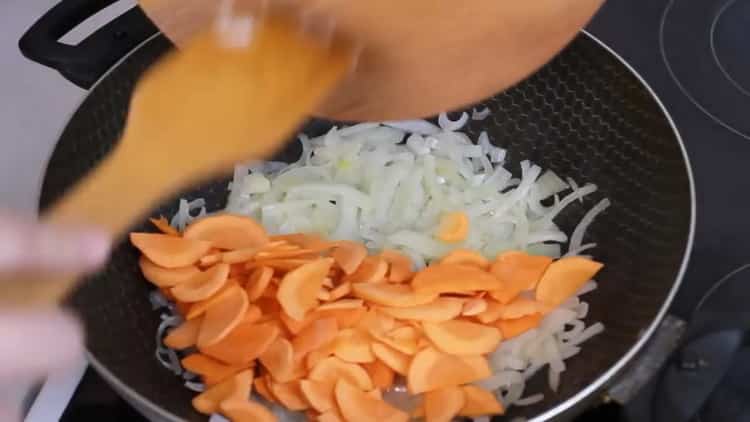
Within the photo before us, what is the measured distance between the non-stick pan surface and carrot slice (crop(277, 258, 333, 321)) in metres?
0.14

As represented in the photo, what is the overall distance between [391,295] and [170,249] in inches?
9.9

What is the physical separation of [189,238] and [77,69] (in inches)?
8.6

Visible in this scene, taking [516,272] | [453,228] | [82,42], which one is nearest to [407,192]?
[453,228]

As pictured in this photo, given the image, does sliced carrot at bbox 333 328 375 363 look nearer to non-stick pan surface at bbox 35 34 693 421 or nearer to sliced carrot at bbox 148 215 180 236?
non-stick pan surface at bbox 35 34 693 421

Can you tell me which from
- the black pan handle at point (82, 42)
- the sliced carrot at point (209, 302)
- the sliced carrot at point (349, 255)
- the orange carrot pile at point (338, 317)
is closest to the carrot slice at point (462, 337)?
the orange carrot pile at point (338, 317)

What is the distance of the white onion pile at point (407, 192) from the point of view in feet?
3.56

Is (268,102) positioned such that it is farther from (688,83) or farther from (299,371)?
(688,83)

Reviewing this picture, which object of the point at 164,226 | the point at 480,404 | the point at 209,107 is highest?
the point at 209,107

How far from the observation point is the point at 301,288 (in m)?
0.93

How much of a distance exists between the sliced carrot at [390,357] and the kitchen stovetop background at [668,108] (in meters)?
0.25

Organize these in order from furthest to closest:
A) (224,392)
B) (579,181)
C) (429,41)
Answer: (579,181)
(224,392)
(429,41)

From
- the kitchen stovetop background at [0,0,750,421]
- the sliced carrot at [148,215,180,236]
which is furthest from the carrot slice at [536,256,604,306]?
the sliced carrot at [148,215,180,236]

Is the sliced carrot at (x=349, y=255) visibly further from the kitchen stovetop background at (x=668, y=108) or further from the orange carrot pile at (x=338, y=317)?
the kitchen stovetop background at (x=668, y=108)

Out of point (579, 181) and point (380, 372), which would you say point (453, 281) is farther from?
point (579, 181)
